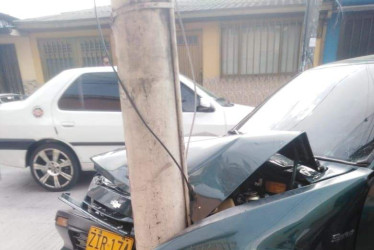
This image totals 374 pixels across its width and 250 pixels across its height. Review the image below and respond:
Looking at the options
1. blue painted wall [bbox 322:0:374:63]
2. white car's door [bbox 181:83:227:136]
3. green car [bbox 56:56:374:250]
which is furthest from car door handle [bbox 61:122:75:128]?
blue painted wall [bbox 322:0:374:63]

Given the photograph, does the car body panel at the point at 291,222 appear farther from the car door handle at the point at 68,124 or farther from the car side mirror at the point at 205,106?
the car door handle at the point at 68,124

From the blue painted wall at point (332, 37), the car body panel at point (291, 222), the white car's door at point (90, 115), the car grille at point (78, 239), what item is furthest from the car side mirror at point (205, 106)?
the blue painted wall at point (332, 37)

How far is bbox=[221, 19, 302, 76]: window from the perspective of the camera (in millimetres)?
7418

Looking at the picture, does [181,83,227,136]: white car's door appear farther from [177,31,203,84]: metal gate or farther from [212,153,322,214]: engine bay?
[177,31,203,84]: metal gate

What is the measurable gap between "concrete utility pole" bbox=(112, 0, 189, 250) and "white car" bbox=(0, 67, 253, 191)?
2.40 meters

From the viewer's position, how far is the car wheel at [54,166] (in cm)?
371

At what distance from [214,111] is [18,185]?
3169 millimetres

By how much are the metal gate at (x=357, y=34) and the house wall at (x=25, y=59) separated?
9.27 m

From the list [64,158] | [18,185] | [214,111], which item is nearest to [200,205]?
[214,111]

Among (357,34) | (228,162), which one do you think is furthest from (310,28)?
(228,162)

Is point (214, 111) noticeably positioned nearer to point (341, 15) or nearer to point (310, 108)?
point (310, 108)

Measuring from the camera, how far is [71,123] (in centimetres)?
363

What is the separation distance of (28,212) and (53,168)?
25.5 inches

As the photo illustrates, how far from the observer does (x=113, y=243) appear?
1.38 meters
